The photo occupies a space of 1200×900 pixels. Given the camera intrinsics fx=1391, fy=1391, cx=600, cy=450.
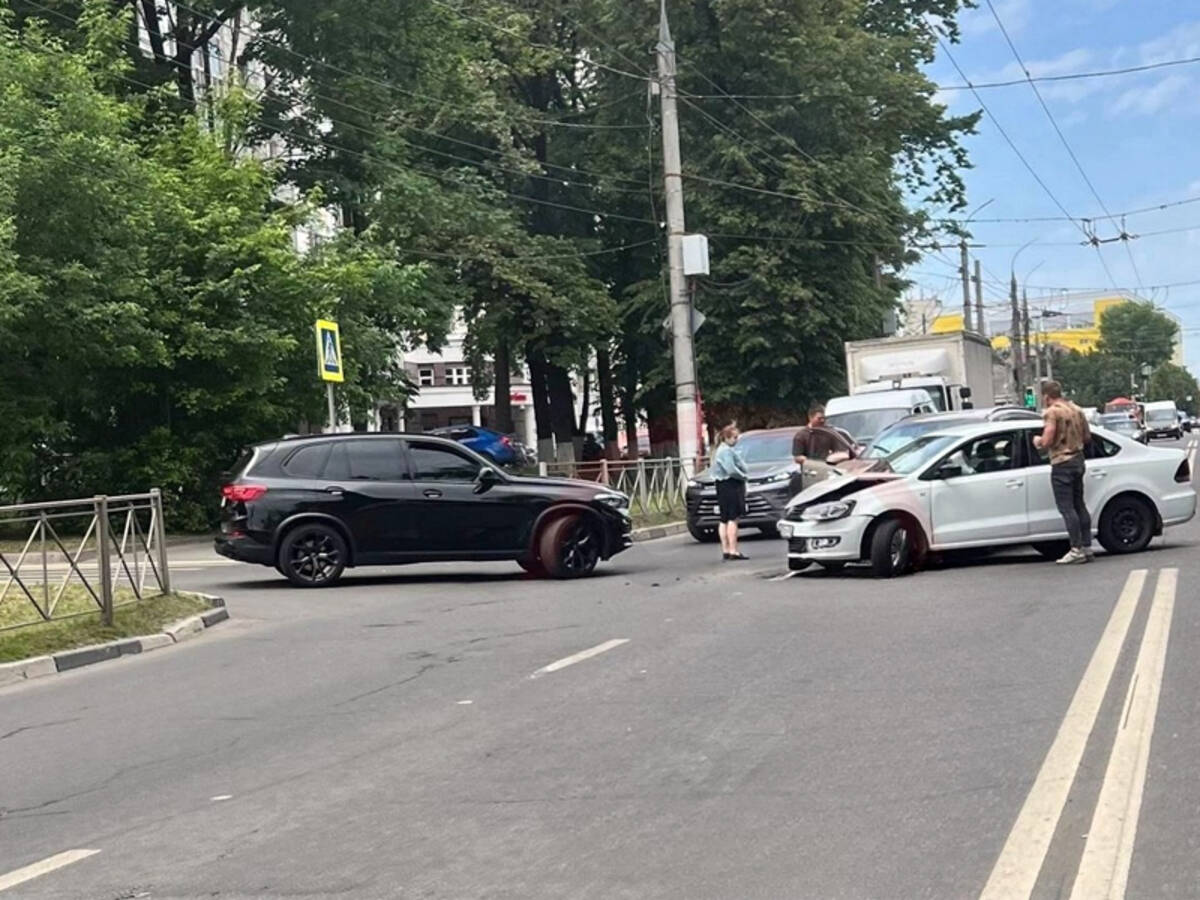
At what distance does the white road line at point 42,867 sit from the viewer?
17.4 feet

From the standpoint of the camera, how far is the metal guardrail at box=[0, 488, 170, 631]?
454 inches

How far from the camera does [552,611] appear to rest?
41.5 feet

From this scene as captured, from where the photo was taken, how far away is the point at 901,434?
20.8 meters

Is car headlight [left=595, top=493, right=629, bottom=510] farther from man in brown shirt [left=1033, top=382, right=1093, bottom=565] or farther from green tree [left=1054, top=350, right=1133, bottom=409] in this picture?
green tree [left=1054, top=350, right=1133, bottom=409]

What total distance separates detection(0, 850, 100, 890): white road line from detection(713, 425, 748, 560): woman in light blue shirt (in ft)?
38.8

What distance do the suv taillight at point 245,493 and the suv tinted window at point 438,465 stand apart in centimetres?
171

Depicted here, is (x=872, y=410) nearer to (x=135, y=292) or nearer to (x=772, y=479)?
(x=772, y=479)

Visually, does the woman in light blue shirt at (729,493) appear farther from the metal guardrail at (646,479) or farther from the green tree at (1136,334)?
the green tree at (1136,334)

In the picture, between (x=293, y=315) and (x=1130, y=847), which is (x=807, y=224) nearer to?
(x=293, y=315)

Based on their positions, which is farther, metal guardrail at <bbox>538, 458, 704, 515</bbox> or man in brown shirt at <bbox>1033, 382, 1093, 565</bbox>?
metal guardrail at <bbox>538, 458, 704, 515</bbox>

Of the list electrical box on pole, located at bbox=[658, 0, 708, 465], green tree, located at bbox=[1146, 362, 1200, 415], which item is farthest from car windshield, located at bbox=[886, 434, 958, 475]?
green tree, located at bbox=[1146, 362, 1200, 415]

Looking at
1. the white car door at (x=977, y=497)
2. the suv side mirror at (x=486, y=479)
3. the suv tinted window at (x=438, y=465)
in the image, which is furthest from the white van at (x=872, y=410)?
the suv tinted window at (x=438, y=465)

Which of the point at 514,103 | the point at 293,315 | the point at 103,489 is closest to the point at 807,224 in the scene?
the point at 514,103

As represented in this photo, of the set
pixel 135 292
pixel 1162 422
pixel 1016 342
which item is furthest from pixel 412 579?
pixel 1162 422
